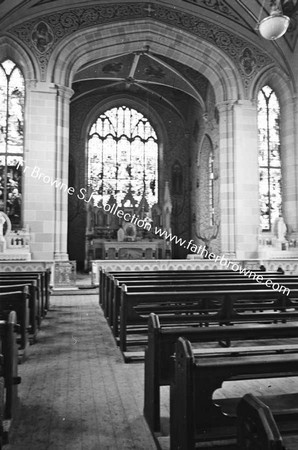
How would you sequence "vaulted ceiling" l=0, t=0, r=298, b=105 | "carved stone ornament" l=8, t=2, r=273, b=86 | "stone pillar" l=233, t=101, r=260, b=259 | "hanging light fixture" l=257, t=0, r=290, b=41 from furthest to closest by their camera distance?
"stone pillar" l=233, t=101, r=260, b=259 → "carved stone ornament" l=8, t=2, r=273, b=86 → "vaulted ceiling" l=0, t=0, r=298, b=105 → "hanging light fixture" l=257, t=0, r=290, b=41

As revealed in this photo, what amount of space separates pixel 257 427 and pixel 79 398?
2234mm

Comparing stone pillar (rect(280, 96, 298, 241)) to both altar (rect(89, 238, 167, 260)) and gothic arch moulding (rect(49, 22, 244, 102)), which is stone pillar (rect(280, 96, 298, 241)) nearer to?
gothic arch moulding (rect(49, 22, 244, 102))

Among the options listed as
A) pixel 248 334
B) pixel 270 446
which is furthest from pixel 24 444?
pixel 270 446

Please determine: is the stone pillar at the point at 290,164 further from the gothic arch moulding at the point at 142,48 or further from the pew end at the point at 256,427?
the pew end at the point at 256,427

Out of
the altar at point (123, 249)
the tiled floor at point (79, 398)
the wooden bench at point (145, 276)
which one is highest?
the altar at point (123, 249)

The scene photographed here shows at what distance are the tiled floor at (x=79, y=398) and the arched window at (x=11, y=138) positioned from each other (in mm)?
7716

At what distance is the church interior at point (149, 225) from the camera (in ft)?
8.70

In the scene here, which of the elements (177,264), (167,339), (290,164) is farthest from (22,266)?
(290,164)

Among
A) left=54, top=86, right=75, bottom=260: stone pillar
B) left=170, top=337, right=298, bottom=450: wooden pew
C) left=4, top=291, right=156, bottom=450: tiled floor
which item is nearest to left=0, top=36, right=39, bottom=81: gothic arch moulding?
left=54, top=86, right=75, bottom=260: stone pillar

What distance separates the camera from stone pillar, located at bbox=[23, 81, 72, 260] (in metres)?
11.7

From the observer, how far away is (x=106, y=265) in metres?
11.3

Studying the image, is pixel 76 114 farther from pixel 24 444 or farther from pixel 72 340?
pixel 24 444

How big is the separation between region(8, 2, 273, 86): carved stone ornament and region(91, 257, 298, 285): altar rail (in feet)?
19.6

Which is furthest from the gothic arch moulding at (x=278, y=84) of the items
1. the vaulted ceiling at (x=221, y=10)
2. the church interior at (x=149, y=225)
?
→ the vaulted ceiling at (x=221, y=10)
